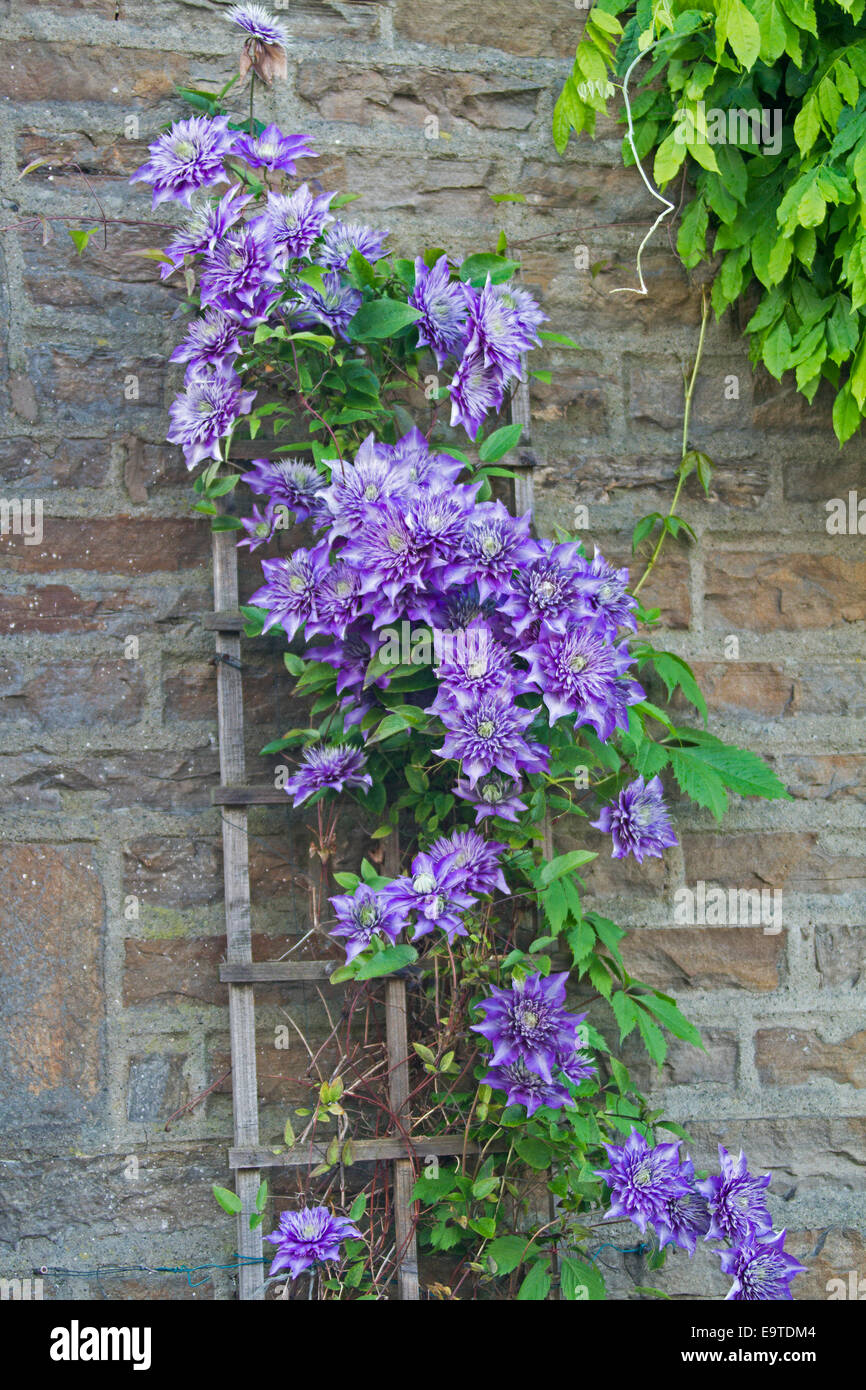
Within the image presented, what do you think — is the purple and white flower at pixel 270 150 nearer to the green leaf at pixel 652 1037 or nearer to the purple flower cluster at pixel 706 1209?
the green leaf at pixel 652 1037

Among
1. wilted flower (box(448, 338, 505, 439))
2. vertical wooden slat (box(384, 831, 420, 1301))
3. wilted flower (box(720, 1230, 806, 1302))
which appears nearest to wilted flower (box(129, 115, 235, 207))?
wilted flower (box(448, 338, 505, 439))

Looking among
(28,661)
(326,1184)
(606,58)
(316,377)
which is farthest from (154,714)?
(606,58)

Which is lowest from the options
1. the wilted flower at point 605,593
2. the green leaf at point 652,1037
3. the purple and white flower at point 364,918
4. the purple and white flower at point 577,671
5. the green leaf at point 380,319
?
the green leaf at point 652,1037

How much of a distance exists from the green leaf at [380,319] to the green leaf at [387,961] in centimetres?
91

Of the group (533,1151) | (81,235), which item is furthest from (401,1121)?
(81,235)

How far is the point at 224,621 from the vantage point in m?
1.90

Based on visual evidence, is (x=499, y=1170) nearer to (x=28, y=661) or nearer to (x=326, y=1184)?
(x=326, y=1184)

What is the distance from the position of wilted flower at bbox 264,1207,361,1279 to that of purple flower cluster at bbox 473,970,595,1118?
31 cm

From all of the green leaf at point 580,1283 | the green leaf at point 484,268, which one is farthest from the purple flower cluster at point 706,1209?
the green leaf at point 484,268

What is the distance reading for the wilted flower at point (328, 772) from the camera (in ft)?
5.89

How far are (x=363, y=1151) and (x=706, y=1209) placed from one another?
0.52 meters

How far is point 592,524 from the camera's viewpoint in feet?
6.86

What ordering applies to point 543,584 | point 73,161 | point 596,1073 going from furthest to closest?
point 73,161 < point 596,1073 < point 543,584
